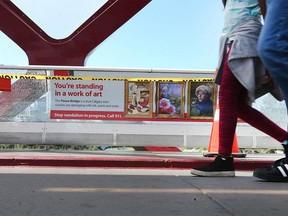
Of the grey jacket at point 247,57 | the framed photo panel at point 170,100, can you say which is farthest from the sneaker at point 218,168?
the framed photo panel at point 170,100

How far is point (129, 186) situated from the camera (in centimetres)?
360

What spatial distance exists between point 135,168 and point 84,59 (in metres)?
4.70

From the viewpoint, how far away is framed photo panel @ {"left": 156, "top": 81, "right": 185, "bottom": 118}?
23.2 ft

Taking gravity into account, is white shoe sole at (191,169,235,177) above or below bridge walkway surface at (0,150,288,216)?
above

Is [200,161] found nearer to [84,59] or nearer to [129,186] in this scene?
[129,186]

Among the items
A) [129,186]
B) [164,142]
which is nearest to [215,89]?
[164,142]

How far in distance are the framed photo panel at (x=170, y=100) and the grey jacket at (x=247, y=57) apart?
10.4ft

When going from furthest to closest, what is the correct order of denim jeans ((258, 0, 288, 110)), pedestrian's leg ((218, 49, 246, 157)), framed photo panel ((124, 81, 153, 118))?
framed photo panel ((124, 81, 153, 118))
pedestrian's leg ((218, 49, 246, 157))
denim jeans ((258, 0, 288, 110))

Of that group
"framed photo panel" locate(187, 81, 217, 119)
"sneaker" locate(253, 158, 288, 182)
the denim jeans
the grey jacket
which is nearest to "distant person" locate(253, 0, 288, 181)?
the denim jeans

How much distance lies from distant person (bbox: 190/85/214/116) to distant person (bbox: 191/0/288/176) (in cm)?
294

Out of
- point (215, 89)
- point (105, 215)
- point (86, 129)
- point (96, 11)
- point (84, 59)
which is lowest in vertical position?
point (105, 215)

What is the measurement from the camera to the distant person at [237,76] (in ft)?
12.6

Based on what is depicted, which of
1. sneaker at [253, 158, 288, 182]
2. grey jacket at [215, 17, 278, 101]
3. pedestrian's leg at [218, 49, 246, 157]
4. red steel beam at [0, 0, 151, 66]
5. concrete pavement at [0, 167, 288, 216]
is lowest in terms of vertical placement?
concrete pavement at [0, 167, 288, 216]

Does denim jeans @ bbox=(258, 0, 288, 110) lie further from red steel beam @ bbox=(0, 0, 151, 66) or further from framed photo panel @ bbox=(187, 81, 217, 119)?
red steel beam @ bbox=(0, 0, 151, 66)
